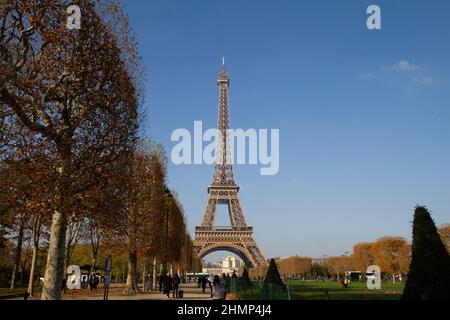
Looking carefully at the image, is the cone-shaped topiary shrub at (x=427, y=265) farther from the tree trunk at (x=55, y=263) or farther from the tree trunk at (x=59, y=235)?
the tree trunk at (x=55, y=263)

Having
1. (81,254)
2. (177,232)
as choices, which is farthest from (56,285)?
(81,254)

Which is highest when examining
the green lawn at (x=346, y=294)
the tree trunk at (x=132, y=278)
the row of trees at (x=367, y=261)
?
the row of trees at (x=367, y=261)

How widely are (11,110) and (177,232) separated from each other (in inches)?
1449

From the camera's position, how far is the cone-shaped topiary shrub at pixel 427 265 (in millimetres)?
12742

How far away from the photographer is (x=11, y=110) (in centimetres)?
1620

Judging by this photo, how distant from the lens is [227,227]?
97.6 meters

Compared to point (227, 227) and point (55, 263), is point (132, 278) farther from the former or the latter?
point (227, 227)

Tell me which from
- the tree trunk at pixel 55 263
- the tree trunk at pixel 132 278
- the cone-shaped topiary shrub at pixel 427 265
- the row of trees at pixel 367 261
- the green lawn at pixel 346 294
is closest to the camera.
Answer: the cone-shaped topiary shrub at pixel 427 265

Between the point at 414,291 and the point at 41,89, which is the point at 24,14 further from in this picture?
the point at 414,291

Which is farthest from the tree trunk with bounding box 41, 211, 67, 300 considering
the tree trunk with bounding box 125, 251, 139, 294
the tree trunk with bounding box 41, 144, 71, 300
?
the tree trunk with bounding box 125, 251, 139, 294

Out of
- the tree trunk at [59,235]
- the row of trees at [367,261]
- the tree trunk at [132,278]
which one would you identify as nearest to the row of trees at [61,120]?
the tree trunk at [59,235]

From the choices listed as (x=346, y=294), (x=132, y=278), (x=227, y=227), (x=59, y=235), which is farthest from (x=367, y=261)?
(x=59, y=235)

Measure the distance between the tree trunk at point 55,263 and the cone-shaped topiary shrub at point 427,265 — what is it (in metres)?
11.8

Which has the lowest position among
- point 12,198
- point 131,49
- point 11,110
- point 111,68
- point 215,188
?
point 12,198
